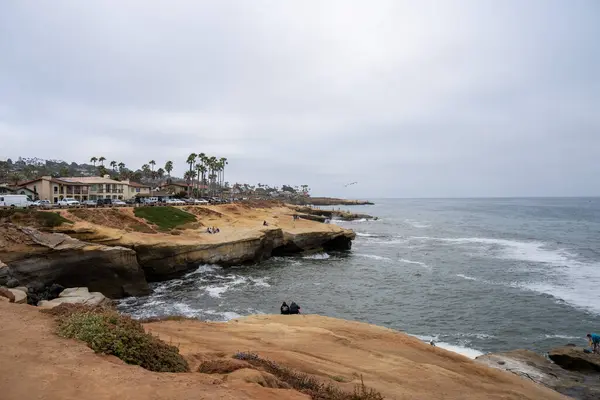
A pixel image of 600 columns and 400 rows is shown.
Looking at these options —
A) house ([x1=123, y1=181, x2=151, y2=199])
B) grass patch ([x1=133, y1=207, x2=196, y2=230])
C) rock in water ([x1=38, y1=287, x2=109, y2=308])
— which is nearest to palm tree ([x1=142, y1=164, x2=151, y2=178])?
house ([x1=123, y1=181, x2=151, y2=199])

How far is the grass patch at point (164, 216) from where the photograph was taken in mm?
46625

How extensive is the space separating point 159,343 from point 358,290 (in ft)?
85.0

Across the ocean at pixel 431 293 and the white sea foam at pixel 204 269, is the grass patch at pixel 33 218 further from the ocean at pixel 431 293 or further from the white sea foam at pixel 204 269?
the white sea foam at pixel 204 269

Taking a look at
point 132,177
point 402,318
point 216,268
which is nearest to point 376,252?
point 216,268

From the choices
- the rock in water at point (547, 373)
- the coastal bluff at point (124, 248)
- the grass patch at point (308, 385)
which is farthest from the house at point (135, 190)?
the rock in water at point (547, 373)

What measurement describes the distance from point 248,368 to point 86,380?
379 centimetres

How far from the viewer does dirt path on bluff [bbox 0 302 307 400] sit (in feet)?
23.6

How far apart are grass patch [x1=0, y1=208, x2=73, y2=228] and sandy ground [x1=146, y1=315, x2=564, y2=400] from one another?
25428 mm

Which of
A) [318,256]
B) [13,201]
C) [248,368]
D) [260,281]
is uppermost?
[13,201]

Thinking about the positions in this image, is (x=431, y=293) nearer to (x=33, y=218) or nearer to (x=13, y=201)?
(x=33, y=218)

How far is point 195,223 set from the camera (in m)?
51.4

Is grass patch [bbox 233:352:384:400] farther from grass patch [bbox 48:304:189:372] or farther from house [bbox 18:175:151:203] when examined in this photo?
house [bbox 18:175:151:203]

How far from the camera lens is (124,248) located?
1260 inches

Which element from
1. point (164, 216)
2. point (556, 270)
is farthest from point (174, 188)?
point (556, 270)
